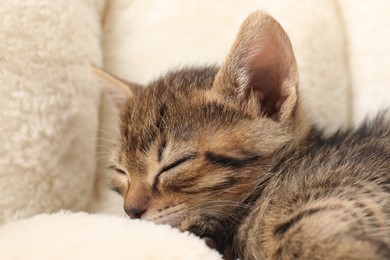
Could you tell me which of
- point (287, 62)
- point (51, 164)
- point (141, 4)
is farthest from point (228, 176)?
point (141, 4)

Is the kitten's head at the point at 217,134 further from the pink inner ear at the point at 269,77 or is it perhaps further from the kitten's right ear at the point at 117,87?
the kitten's right ear at the point at 117,87

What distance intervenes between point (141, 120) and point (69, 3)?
1.65ft

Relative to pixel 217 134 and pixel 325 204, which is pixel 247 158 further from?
pixel 325 204

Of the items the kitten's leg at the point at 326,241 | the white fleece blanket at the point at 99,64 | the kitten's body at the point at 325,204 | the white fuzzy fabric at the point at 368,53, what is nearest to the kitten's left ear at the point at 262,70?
the kitten's body at the point at 325,204

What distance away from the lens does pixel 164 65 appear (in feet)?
6.19

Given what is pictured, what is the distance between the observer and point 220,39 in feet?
6.17

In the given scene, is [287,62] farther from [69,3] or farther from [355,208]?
[69,3]

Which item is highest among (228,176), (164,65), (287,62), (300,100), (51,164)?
(287,62)

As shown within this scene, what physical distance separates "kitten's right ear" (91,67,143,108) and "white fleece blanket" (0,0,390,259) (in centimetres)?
8

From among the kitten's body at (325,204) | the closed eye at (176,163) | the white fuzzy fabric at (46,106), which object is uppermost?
the kitten's body at (325,204)

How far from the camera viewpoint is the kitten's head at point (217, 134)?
1.28m

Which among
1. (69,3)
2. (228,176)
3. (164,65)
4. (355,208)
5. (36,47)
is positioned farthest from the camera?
(164,65)

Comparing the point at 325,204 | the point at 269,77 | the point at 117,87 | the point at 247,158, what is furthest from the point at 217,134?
the point at 117,87

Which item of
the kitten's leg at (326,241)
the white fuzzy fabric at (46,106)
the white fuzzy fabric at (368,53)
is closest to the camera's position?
the kitten's leg at (326,241)
